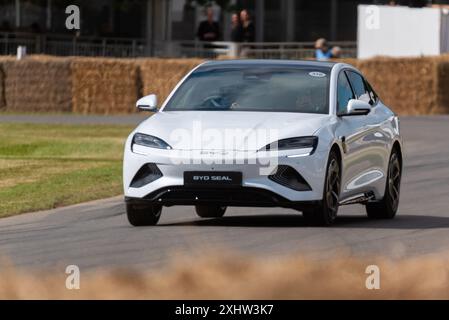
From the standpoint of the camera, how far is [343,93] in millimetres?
15508

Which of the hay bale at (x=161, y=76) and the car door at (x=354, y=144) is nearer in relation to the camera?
the car door at (x=354, y=144)

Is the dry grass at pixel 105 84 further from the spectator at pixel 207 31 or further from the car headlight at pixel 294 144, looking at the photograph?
the car headlight at pixel 294 144

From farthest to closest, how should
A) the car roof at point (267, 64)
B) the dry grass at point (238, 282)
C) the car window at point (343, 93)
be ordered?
the car roof at point (267, 64)
the car window at point (343, 93)
the dry grass at point (238, 282)

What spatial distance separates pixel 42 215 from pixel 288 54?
1196 inches

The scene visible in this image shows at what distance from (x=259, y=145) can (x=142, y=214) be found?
4.35ft

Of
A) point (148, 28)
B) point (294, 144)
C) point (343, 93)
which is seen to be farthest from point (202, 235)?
point (148, 28)

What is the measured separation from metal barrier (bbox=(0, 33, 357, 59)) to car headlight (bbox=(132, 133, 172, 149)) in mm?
27645

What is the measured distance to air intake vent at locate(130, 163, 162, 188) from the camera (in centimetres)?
1409

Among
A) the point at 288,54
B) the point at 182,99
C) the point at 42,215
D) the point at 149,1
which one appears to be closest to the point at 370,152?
the point at 182,99

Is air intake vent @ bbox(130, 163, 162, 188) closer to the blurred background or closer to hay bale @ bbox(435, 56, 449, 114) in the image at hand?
hay bale @ bbox(435, 56, 449, 114)

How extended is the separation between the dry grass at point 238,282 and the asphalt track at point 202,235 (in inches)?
28.0

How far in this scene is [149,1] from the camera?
5056 centimetres

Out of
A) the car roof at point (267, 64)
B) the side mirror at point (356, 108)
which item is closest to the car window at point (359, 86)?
A: the car roof at point (267, 64)

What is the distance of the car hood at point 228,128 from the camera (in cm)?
1389
